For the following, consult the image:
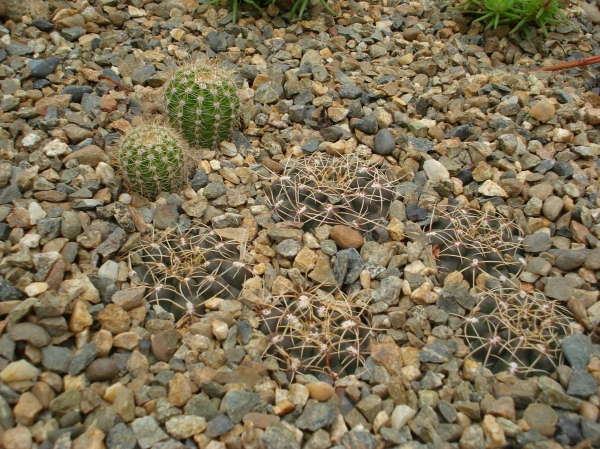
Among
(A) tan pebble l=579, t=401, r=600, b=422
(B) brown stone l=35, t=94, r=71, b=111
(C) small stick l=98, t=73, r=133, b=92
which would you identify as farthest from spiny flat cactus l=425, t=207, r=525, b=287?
(B) brown stone l=35, t=94, r=71, b=111

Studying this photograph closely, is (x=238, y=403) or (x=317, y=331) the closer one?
(x=238, y=403)

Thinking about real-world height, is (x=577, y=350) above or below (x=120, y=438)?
above

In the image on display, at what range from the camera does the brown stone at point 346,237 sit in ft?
9.26

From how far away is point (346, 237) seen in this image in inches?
111

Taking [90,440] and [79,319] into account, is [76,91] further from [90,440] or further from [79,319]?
[90,440]

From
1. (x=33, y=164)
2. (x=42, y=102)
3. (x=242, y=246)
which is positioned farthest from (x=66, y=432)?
(x=42, y=102)

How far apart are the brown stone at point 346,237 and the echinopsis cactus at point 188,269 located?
485 millimetres

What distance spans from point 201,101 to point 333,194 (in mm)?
962

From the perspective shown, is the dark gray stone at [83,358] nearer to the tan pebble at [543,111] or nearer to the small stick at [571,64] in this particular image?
the tan pebble at [543,111]

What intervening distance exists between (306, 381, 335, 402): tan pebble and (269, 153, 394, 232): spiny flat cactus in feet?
3.11

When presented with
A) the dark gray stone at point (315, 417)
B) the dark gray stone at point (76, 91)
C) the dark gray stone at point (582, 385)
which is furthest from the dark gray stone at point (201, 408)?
the dark gray stone at point (76, 91)

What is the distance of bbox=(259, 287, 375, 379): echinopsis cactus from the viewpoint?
2.36m

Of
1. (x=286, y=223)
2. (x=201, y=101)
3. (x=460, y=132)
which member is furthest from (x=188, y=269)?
(x=460, y=132)

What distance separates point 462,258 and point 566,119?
1.52 m
